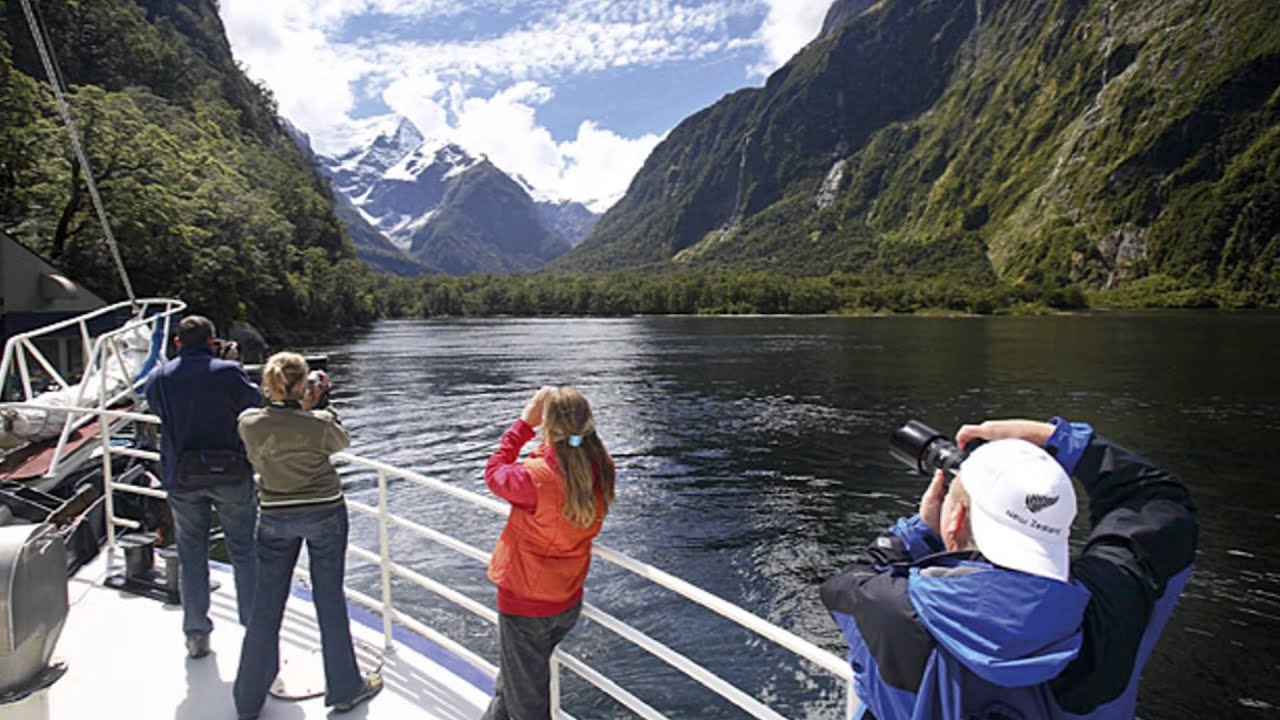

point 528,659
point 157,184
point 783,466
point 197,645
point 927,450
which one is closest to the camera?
point 927,450

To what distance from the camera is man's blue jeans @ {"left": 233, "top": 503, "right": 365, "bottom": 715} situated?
3.60 meters

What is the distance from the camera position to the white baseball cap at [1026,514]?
5.31 ft

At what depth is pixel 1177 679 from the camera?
9.41 meters

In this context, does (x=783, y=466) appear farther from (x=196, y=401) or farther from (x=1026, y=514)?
(x=1026, y=514)

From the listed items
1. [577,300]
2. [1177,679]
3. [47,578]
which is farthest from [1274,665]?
[577,300]

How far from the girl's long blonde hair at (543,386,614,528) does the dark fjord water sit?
6.09 m

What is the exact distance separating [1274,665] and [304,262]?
80.7 metres

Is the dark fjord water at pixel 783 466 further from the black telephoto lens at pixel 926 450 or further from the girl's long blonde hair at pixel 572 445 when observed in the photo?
the black telephoto lens at pixel 926 450

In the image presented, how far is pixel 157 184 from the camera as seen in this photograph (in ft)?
119

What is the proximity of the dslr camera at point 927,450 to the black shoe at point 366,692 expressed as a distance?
3146 mm

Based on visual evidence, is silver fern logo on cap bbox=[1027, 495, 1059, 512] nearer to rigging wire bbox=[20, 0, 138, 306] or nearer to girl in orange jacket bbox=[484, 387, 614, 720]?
girl in orange jacket bbox=[484, 387, 614, 720]

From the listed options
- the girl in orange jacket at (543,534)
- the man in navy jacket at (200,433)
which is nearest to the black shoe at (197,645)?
the man in navy jacket at (200,433)

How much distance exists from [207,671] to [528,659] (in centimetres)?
244

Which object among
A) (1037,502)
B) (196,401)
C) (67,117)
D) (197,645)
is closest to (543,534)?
(1037,502)
